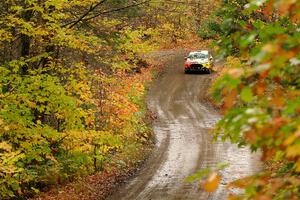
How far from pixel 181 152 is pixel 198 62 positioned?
18524 millimetres

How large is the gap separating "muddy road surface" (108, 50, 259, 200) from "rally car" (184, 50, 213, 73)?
11.8ft

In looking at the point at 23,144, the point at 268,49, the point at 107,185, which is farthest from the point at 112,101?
the point at 268,49

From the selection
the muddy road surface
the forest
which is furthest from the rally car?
the forest

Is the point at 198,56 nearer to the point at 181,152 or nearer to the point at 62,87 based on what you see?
the point at 181,152

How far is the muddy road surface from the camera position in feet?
45.9

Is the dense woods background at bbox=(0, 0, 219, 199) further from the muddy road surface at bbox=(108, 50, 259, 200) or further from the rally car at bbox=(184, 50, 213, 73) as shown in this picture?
the rally car at bbox=(184, 50, 213, 73)

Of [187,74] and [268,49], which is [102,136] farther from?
[187,74]

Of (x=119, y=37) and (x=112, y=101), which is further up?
(x=119, y=37)

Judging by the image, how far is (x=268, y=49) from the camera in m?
2.43

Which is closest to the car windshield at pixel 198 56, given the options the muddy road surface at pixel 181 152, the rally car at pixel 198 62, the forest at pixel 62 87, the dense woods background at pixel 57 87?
the rally car at pixel 198 62

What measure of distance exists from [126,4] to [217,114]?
520 inches

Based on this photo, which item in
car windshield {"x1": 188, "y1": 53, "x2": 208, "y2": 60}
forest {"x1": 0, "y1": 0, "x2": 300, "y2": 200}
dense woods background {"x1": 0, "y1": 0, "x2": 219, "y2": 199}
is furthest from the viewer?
car windshield {"x1": 188, "y1": 53, "x2": 208, "y2": 60}

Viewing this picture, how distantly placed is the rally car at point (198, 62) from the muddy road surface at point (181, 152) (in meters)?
3.60

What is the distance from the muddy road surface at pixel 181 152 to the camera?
1398 centimetres
